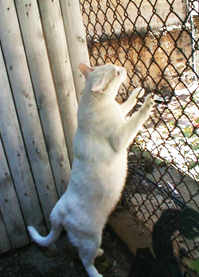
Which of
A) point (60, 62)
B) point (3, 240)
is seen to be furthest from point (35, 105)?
point (3, 240)

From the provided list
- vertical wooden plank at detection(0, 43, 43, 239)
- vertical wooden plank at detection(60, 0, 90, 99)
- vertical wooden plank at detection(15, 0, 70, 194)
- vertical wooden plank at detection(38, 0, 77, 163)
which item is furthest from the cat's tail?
vertical wooden plank at detection(60, 0, 90, 99)

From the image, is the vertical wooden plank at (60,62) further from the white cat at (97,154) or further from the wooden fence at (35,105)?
the white cat at (97,154)

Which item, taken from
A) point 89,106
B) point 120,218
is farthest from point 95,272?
point 89,106

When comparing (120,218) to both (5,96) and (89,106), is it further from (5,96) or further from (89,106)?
(5,96)

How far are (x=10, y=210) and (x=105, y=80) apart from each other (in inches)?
56.1

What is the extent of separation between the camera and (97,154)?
1551 mm

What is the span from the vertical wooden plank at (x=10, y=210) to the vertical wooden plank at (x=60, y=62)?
0.56 metres

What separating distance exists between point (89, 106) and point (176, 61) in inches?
154

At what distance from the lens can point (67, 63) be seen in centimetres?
208

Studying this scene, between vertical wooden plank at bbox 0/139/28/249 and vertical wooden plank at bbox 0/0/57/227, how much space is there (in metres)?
0.19

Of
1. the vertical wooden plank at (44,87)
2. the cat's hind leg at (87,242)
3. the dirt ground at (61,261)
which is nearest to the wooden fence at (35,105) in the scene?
the vertical wooden plank at (44,87)

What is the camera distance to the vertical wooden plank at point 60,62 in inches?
76.9

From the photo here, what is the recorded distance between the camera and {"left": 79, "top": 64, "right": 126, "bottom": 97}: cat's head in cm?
152

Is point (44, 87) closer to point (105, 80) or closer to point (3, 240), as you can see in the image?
point (105, 80)
